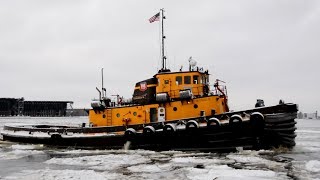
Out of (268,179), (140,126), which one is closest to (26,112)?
(140,126)

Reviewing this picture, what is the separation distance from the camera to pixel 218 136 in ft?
53.5

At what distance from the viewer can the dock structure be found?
124m

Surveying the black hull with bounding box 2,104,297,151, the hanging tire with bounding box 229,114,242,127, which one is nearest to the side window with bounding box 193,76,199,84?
the black hull with bounding box 2,104,297,151

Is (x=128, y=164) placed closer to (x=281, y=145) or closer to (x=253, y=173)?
(x=253, y=173)

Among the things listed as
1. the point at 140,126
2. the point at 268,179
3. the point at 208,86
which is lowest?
the point at 268,179

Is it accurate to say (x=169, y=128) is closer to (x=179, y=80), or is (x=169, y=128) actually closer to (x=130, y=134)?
(x=130, y=134)

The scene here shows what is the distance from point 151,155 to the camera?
54.1ft

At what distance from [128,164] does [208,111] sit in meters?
5.30

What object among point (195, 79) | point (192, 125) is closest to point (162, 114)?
point (192, 125)

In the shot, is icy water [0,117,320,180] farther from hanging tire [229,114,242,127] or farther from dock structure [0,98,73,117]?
dock structure [0,98,73,117]

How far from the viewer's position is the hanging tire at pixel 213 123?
1599cm

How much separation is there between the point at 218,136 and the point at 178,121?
82.3 inches

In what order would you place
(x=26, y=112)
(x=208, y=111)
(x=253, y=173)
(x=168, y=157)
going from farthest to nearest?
(x=26, y=112) < (x=208, y=111) < (x=168, y=157) < (x=253, y=173)

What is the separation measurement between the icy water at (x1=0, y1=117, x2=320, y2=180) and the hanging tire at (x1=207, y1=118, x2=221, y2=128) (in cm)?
142
